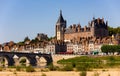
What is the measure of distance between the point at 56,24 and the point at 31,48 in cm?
1285

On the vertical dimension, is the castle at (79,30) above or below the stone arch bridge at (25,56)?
above

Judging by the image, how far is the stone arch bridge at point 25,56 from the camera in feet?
300

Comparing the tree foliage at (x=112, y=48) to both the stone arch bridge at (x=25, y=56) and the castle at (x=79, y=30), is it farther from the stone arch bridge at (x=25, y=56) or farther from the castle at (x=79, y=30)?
the castle at (x=79, y=30)

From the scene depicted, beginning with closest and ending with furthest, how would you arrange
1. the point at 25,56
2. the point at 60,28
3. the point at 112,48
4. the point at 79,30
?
the point at 25,56, the point at 112,48, the point at 79,30, the point at 60,28

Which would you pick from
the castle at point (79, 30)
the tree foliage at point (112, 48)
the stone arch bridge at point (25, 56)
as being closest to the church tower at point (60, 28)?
the castle at point (79, 30)

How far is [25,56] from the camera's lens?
98.6 meters

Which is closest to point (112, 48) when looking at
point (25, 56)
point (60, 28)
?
point (25, 56)

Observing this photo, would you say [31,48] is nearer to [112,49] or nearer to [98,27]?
[98,27]

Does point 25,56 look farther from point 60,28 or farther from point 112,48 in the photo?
point 60,28

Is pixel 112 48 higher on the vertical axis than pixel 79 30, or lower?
lower

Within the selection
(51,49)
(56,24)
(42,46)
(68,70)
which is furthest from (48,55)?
(68,70)

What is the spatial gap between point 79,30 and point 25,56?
34797mm

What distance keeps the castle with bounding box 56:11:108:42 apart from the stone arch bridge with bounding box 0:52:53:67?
2205 centimetres

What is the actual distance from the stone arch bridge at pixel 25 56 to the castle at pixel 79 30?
22046mm
